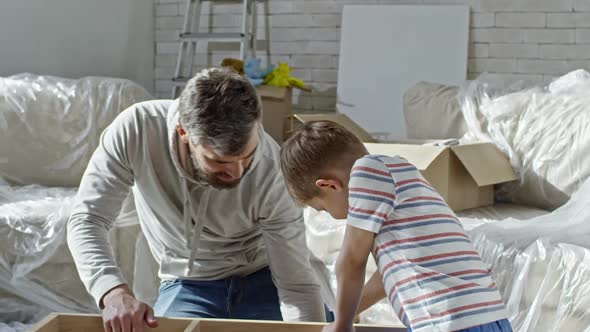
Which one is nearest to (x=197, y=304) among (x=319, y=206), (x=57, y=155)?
(x=319, y=206)

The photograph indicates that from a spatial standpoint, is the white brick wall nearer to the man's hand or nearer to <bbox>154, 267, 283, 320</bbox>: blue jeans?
<bbox>154, 267, 283, 320</bbox>: blue jeans

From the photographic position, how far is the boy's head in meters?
1.35

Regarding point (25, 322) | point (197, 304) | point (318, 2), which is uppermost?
point (318, 2)

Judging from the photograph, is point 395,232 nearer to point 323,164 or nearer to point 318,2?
point 323,164

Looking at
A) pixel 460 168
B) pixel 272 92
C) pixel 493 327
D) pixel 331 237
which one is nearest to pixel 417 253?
pixel 493 327

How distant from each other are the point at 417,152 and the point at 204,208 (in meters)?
1.00

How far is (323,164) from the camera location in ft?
4.45

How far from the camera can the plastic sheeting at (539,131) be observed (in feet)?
8.59

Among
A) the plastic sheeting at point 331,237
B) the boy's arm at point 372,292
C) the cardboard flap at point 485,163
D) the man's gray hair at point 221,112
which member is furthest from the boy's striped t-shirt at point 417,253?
the cardboard flap at point 485,163

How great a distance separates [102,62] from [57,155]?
4.44 feet

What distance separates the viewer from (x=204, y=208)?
68.6 inches

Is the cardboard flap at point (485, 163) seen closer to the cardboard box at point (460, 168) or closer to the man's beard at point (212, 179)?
the cardboard box at point (460, 168)

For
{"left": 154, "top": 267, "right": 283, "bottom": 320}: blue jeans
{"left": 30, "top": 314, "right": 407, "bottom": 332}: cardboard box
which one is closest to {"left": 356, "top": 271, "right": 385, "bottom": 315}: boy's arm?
{"left": 30, "top": 314, "right": 407, "bottom": 332}: cardboard box

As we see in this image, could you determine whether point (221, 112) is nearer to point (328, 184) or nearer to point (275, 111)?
point (328, 184)
